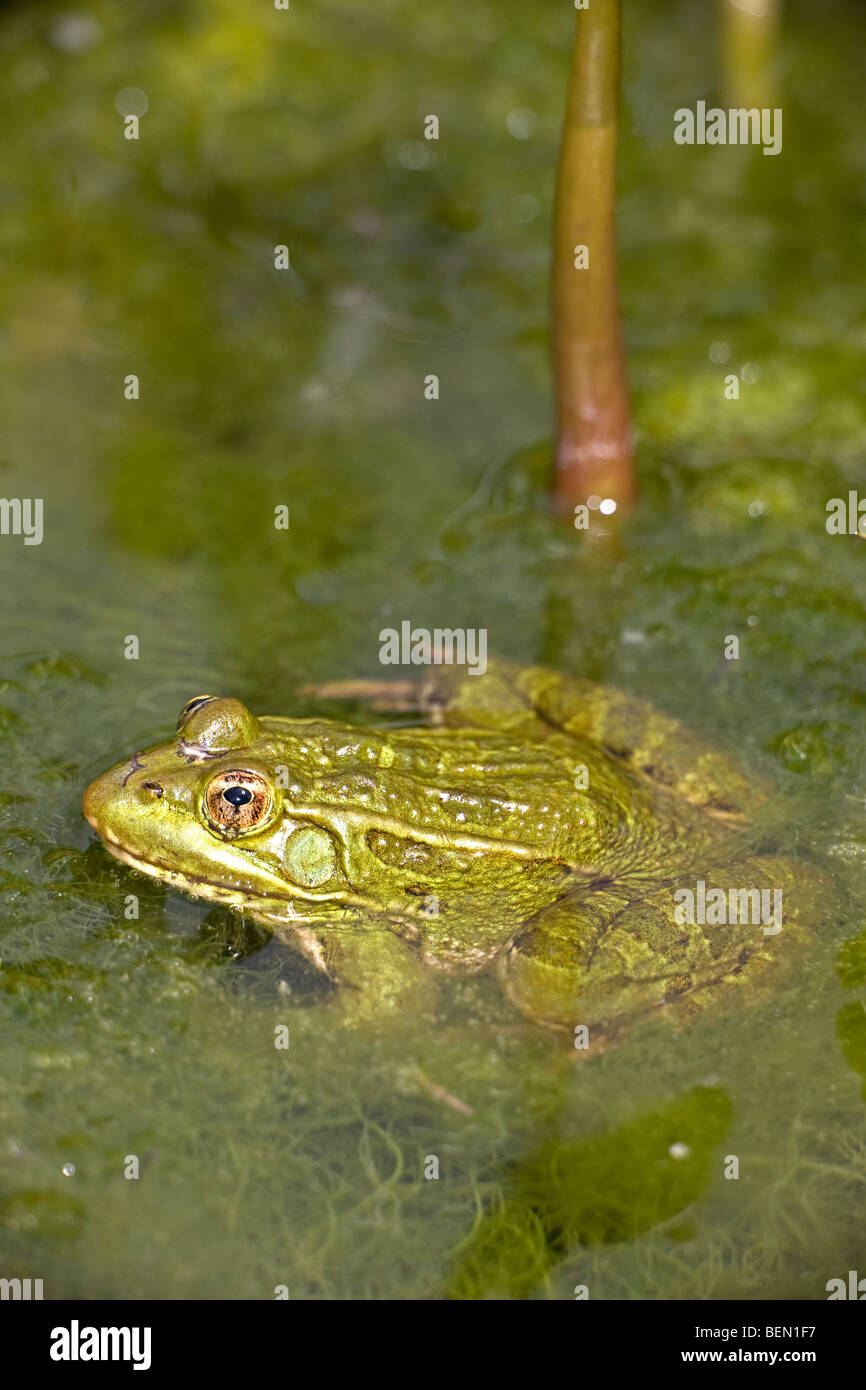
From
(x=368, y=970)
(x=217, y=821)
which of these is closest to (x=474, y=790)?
(x=368, y=970)

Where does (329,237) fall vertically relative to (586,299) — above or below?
above

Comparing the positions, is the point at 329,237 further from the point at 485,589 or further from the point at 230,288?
the point at 485,589

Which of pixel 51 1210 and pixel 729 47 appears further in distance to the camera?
pixel 729 47

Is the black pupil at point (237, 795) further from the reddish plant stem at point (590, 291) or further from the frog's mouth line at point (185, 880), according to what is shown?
the reddish plant stem at point (590, 291)

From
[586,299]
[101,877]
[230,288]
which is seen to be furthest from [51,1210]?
[230,288]

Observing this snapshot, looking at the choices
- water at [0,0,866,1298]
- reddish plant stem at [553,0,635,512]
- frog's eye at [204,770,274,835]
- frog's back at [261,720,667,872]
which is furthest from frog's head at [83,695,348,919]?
reddish plant stem at [553,0,635,512]

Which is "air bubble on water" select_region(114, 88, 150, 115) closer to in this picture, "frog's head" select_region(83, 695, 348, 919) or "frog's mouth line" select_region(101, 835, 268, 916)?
"frog's head" select_region(83, 695, 348, 919)

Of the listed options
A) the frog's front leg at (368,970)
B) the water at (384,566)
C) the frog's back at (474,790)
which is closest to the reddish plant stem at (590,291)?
the water at (384,566)

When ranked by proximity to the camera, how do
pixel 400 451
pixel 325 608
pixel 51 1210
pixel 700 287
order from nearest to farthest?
pixel 51 1210, pixel 325 608, pixel 400 451, pixel 700 287
